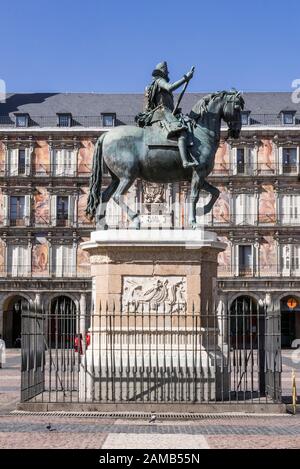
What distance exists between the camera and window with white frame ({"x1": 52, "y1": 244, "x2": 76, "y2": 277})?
49750 millimetres

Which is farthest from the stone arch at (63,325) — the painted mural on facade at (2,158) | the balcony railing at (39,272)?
the painted mural on facade at (2,158)

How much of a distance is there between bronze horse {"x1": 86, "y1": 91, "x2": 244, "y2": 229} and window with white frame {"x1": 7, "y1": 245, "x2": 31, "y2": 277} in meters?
36.9

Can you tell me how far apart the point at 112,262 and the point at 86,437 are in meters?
3.83

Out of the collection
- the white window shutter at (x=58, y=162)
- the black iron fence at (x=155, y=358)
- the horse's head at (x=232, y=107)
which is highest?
the white window shutter at (x=58, y=162)

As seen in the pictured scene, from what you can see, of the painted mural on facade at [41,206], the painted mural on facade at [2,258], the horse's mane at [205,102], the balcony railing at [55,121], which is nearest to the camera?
the horse's mane at [205,102]

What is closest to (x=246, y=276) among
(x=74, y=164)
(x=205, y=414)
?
(x=74, y=164)

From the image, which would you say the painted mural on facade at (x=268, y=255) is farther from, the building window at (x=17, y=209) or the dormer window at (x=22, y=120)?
the dormer window at (x=22, y=120)

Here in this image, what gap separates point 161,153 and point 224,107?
1415 mm

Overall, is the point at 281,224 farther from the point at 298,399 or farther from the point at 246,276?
the point at 298,399

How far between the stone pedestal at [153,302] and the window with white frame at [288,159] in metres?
38.3

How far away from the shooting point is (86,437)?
9523 mm

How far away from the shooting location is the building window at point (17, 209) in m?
50.5

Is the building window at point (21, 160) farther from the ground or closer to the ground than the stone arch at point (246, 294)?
farther from the ground

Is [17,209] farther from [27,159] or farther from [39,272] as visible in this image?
[39,272]
